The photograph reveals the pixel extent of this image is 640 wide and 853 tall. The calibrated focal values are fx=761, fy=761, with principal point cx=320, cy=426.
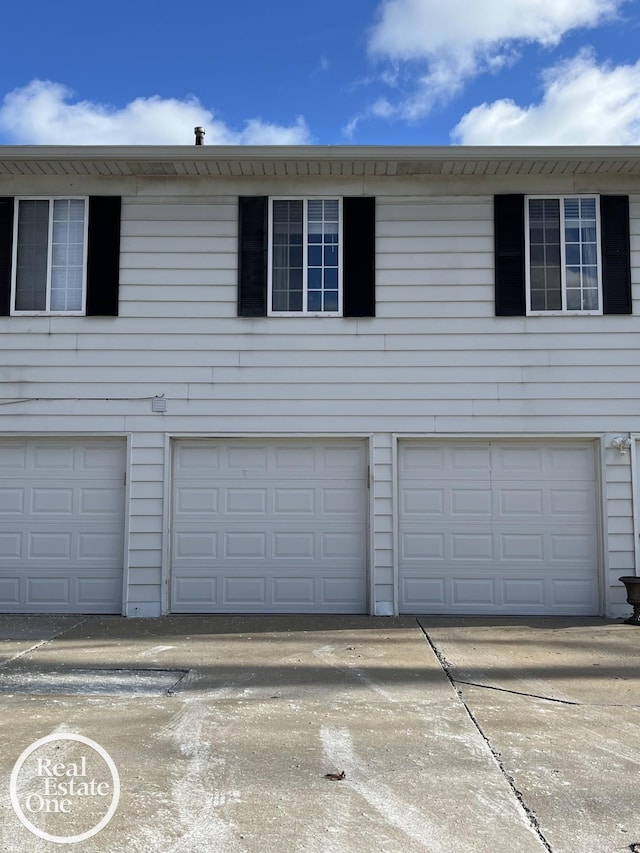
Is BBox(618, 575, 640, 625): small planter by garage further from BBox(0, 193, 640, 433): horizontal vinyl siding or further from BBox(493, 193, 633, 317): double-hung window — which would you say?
BBox(493, 193, 633, 317): double-hung window

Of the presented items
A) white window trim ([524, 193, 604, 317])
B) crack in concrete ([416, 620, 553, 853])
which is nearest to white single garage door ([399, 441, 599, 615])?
white window trim ([524, 193, 604, 317])

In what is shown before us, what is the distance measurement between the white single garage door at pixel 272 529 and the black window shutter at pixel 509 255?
240 cm

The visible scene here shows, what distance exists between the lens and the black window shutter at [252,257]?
29.2ft

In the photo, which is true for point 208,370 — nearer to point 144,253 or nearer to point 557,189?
point 144,253

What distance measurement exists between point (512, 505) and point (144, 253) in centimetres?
521

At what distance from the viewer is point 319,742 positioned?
15.0 feet

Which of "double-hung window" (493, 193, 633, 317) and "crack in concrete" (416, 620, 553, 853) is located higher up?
"double-hung window" (493, 193, 633, 317)

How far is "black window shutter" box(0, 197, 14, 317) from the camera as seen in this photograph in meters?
8.93

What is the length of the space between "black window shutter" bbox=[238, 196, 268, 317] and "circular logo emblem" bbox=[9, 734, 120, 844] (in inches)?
216

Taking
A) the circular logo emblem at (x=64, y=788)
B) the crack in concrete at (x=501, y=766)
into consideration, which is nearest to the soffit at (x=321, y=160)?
the crack in concrete at (x=501, y=766)

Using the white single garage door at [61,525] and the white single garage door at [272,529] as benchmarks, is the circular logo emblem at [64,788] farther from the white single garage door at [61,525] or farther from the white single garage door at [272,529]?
the white single garage door at [61,525]

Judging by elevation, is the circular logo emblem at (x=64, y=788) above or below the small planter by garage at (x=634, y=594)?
below

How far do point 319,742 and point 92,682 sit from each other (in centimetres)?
220

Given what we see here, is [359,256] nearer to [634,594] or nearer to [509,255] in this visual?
[509,255]
